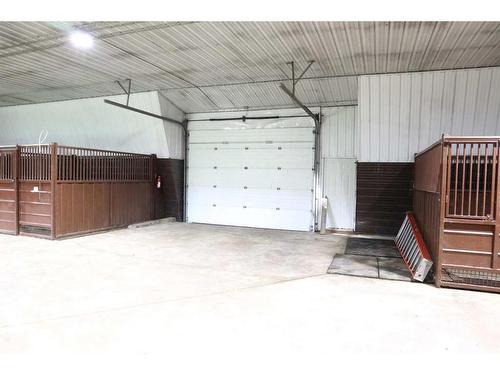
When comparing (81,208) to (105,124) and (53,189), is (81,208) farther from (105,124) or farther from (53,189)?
(105,124)

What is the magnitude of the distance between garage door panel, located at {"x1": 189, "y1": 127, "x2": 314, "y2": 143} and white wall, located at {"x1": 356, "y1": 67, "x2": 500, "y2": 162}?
1703 mm

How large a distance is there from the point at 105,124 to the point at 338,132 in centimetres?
635

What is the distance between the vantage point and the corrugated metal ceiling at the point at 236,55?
4.97 metres

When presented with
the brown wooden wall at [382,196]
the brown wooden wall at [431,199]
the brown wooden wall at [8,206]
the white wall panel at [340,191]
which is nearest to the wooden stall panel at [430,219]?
the brown wooden wall at [431,199]

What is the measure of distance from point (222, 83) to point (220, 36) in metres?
2.54

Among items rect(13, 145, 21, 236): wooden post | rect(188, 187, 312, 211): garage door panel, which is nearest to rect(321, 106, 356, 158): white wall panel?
rect(188, 187, 312, 211): garage door panel

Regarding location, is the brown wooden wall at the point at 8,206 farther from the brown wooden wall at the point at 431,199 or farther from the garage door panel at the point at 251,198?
the brown wooden wall at the point at 431,199

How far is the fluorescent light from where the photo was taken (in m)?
5.25

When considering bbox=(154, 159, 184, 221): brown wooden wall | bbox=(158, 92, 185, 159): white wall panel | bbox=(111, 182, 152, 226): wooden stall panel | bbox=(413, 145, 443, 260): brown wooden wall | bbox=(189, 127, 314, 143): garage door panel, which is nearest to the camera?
bbox=(413, 145, 443, 260): brown wooden wall

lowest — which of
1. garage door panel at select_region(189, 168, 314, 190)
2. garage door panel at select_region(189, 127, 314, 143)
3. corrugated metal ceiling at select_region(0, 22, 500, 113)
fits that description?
garage door panel at select_region(189, 168, 314, 190)

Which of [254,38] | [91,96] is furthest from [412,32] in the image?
[91,96]

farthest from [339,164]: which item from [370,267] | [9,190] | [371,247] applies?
[9,190]

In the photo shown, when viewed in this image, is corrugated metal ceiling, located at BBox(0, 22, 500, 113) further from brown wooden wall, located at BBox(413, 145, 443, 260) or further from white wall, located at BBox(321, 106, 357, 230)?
brown wooden wall, located at BBox(413, 145, 443, 260)

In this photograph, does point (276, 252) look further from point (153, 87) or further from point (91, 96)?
point (91, 96)
